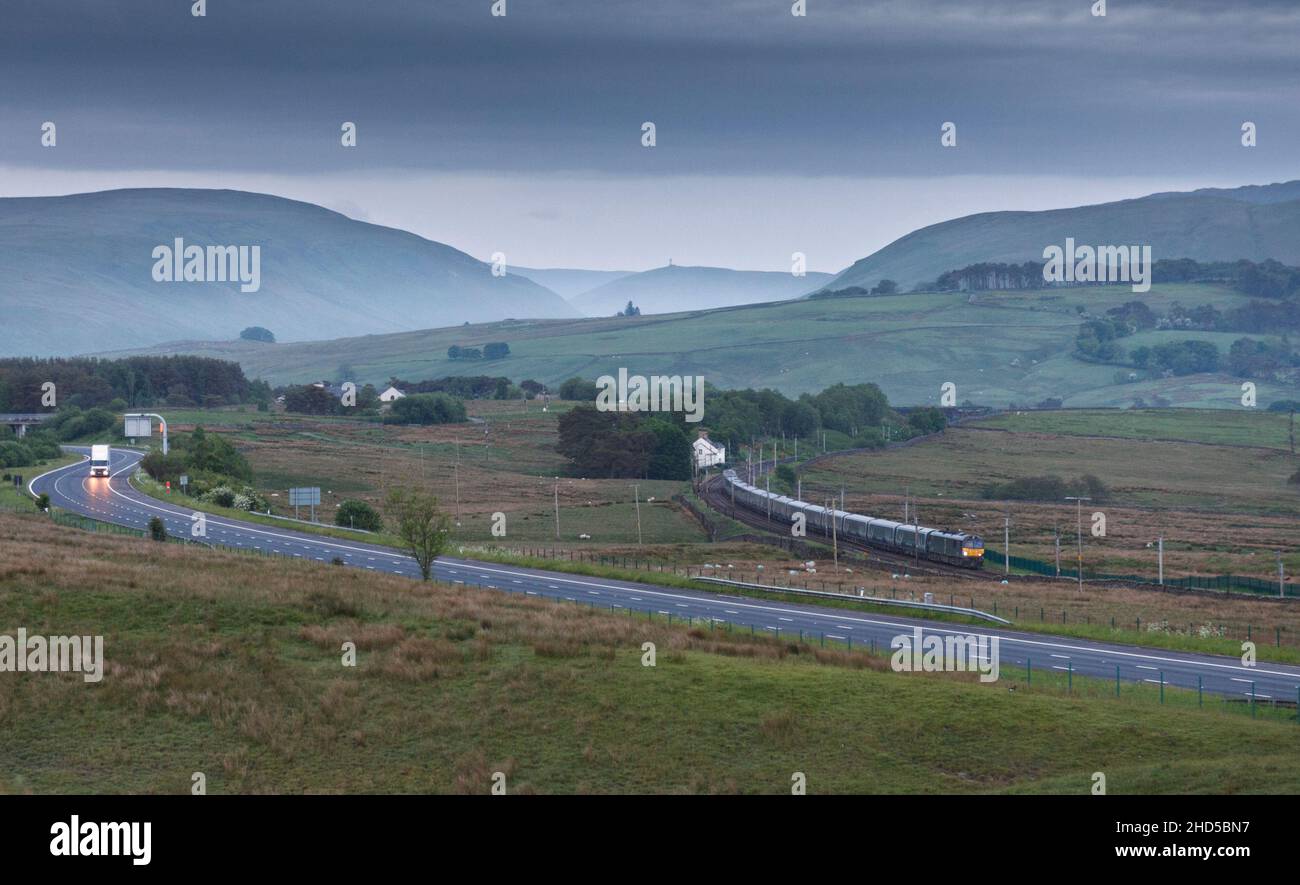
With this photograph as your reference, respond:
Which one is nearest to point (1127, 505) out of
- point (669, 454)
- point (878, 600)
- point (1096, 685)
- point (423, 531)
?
point (669, 454)

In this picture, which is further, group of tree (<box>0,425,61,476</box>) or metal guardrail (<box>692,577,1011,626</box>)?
group of tree (<box>0,425,61,476</box>)

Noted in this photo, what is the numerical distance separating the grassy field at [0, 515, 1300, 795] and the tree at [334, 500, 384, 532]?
57034 mm

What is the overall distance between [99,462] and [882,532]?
6994 cm

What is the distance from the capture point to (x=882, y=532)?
10188cm

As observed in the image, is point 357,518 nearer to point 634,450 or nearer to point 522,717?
point 522,717

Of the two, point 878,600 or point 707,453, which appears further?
point 707,453

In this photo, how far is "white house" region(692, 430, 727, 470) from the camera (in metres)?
176

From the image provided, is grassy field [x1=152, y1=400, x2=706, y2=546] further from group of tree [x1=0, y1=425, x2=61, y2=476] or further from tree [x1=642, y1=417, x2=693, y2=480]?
group of tree [x1=0, y1=425, x2=61, y2=476]

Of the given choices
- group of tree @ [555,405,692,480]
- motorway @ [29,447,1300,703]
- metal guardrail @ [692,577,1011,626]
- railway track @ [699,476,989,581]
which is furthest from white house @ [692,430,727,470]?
metal guardrail @ [692,577,1011,626]

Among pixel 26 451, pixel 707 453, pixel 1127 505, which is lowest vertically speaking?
pixel 1127 505
